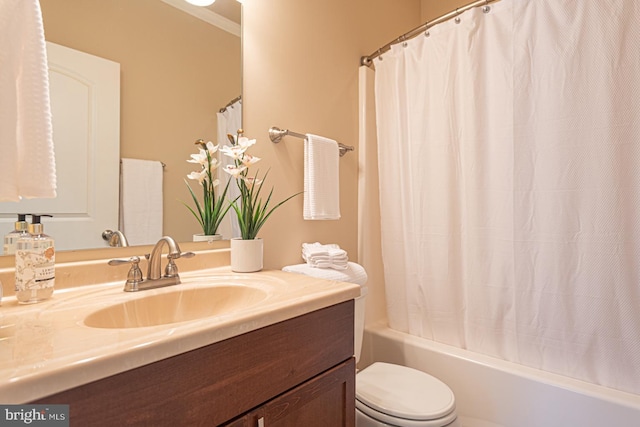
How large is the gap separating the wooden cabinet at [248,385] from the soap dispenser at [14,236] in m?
0.56

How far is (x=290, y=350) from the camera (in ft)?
2.39

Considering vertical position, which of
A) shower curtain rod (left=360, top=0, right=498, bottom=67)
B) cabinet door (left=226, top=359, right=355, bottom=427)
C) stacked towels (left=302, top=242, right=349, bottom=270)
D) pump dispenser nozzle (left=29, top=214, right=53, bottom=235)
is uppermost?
shower curtain rod (left=360, top=0, right=498, bottom=67)

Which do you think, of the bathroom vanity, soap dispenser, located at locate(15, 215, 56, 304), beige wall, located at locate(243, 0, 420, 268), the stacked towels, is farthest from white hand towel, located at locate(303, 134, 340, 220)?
soap dispenser, located at locate(15, 215, 56, 304)

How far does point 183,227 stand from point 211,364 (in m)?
0.64

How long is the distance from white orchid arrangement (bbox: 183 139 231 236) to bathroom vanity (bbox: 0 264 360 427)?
26 cm

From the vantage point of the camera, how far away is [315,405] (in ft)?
2.57

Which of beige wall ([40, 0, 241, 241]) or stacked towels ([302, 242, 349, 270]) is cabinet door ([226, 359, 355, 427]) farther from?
beige wall ([40, 0, 241, 241])

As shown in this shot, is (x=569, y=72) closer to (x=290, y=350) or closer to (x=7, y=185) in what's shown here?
(x=290, y=350)

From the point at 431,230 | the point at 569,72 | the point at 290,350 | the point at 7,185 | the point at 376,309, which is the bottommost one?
the point at 376,309

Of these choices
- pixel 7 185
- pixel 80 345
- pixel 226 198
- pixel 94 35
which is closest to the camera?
pixel 80 345

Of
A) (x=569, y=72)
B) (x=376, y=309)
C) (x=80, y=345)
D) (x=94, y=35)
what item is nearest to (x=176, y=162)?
(x=94, y=35)

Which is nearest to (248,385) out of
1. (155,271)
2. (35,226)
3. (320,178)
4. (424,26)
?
(155,271)

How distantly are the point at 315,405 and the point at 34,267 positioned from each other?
73 centimetres

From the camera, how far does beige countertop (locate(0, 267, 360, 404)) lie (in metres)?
0.43
